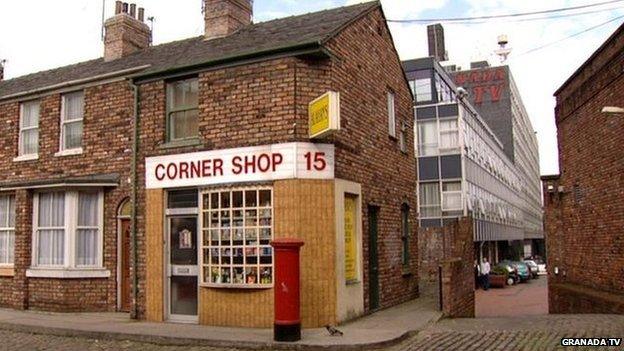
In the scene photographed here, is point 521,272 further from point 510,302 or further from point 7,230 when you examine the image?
point 7,230

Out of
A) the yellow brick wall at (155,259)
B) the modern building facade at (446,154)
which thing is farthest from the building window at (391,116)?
the modern building facade at (446,154)

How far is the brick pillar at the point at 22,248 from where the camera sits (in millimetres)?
14906

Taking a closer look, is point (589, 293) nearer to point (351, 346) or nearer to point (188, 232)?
point (351, 346)

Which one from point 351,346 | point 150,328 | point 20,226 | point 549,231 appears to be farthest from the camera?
point 549,231

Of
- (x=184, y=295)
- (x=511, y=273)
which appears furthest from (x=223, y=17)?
(x=511, y=273)

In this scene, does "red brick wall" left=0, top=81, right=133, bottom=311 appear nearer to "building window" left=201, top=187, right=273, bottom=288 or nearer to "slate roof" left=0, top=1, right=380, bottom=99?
"slate roof" left=0, top=1, right=380, bottom=99

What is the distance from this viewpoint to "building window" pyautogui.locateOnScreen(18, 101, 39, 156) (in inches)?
627

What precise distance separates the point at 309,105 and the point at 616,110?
241 inches

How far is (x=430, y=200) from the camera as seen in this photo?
3653 cm

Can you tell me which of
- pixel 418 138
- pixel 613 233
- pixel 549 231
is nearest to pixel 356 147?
pixel 613 233

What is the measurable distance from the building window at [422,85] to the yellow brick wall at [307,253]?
90.2ft

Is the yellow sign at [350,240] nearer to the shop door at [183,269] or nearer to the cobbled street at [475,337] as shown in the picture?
the cobbled street at [475,337]

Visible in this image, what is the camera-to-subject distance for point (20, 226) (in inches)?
597

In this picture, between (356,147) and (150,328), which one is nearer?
(150,328)
